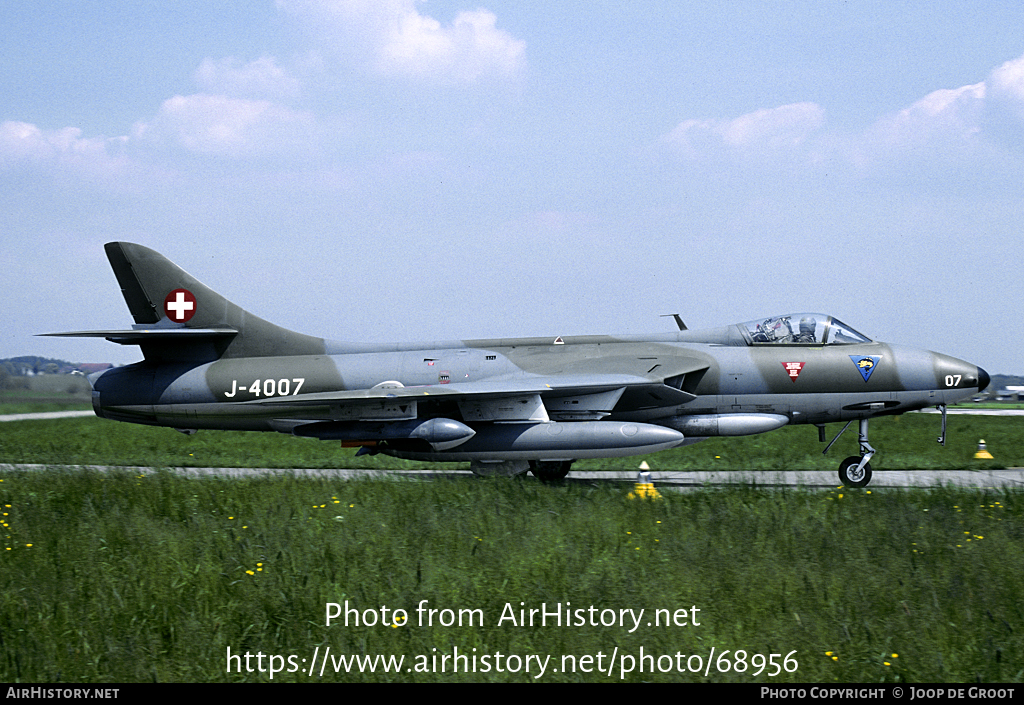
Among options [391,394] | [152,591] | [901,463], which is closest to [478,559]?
[152,591]

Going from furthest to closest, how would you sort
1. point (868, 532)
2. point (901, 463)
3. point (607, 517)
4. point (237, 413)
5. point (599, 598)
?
point (901, 463), point (237, 413), point (607, 517), point (868, 532), point (599, 598)

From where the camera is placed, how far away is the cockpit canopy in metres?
13.5

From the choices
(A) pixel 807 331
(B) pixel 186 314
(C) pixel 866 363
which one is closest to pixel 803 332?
(A) pixel 807 331

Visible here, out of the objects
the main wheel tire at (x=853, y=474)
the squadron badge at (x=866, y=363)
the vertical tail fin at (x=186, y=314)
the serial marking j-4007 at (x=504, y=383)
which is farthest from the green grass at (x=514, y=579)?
the vertical tail fin at (x=186, y=314)

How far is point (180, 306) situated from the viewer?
14562mm

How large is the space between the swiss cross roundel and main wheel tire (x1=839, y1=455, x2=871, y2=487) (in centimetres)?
1121

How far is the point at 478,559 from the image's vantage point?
6.89 m

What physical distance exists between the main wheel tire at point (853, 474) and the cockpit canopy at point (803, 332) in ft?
6.59

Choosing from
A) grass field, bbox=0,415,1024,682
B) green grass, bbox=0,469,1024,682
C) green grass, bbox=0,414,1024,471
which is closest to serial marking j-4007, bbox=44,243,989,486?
green grass, bbox=0,414,1024,471

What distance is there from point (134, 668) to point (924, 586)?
5.47 metres

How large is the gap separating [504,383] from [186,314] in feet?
19.5

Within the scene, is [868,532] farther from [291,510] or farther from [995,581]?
[291,510]

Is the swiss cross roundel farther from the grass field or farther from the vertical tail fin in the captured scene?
the grass field

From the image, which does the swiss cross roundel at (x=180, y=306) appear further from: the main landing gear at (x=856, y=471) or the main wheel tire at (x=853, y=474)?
the main wheel tire at (x=853, y=474)
